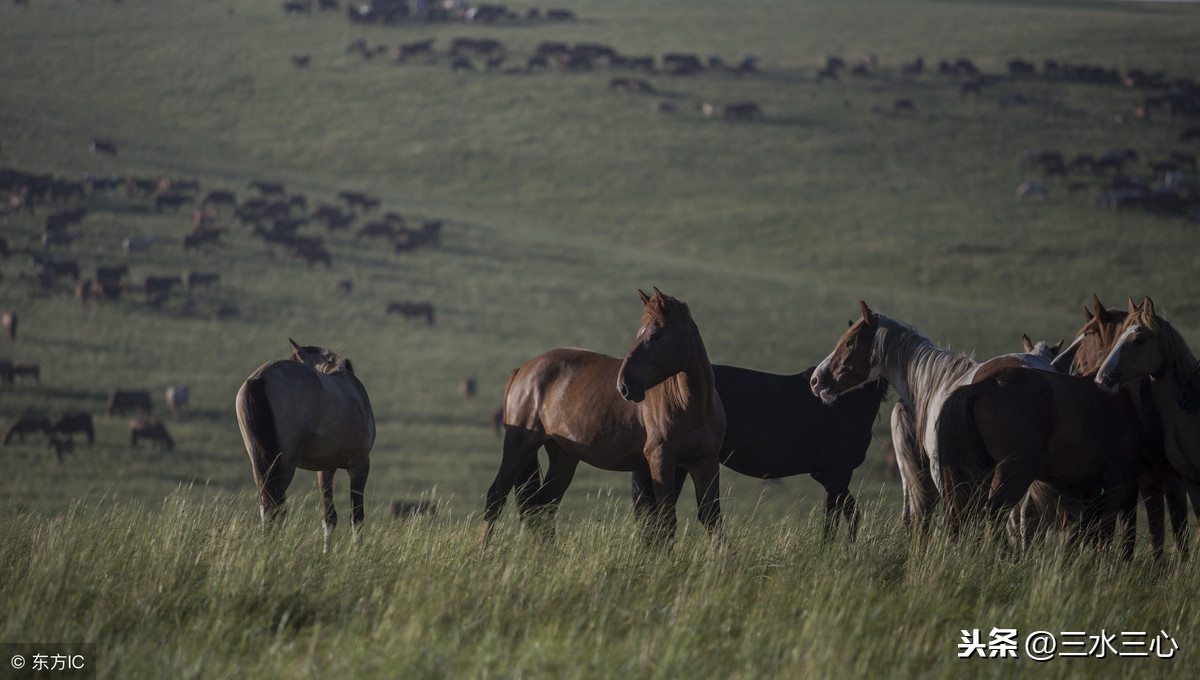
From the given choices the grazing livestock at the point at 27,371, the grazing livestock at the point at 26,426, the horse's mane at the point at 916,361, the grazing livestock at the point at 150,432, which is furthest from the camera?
the grazing livestock at the point at 27,371

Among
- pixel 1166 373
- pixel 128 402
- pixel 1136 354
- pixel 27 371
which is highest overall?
pixel 1136 354

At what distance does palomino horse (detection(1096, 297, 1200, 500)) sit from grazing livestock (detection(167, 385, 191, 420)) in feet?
91.3

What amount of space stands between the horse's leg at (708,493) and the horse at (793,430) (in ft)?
3.84

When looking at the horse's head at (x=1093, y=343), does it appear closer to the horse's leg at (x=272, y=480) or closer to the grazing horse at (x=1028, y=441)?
the grazing horse at (x=1028, y=441)

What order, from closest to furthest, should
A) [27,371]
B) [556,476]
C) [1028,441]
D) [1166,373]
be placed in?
[1028,441] < [1166,373] < [556,476] < [27,371]

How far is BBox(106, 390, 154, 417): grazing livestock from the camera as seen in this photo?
2936 centimetres

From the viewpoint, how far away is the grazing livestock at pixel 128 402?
2936 cm

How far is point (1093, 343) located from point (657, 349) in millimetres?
3750

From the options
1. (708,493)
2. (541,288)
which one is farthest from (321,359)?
(541,288)

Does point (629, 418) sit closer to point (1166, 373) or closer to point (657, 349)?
point (657, 349)

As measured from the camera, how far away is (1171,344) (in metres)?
7.05

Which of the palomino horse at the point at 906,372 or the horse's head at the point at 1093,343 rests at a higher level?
the horse's head at the point at 1093,343

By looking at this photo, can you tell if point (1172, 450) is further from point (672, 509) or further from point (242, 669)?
point (242, 669)

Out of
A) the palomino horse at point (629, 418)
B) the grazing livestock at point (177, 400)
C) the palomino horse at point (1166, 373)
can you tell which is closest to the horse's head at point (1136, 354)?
the palomino horse at point (1166, 373)
